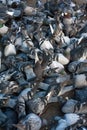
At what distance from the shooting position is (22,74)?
4.00 m

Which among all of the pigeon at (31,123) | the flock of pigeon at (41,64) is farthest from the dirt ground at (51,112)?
the pigeon at (31,123)

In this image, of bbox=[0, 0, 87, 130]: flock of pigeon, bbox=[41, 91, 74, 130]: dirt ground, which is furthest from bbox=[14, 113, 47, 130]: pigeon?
bbox=[41, 91, 74, 130]: dirt ground

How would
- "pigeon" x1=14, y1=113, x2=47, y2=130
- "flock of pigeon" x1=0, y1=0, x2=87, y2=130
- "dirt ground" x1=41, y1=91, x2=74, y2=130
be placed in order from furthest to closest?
1. "dirt ground" x1=41, y1=91, x2=74, y2=130
2. "flock of pigeon" x1=0, y1=0, x2=87, y2=130
3. "pigeon" x1=14, y1=113, x2=47, y2=130

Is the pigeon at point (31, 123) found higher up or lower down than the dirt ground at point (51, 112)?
higher up

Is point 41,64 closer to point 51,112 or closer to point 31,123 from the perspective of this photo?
point 51,112

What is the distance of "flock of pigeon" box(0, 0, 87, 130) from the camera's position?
3525 millimetres

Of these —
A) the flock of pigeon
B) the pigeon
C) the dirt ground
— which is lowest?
the dirt ground

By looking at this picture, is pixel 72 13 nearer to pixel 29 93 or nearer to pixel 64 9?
pixel 64 9

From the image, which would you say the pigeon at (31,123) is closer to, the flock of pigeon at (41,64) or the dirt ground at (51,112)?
the flock of pigeon at (41,64)

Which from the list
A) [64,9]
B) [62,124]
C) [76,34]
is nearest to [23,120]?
[62,124]

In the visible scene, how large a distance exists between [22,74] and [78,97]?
2.10 ft

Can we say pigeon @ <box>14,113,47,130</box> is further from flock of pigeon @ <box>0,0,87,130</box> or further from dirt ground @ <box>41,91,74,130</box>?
dirt ground @ <box>41,91,74,130</box>

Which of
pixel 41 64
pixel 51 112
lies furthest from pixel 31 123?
pixel 41 64

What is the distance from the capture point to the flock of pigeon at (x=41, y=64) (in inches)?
139
